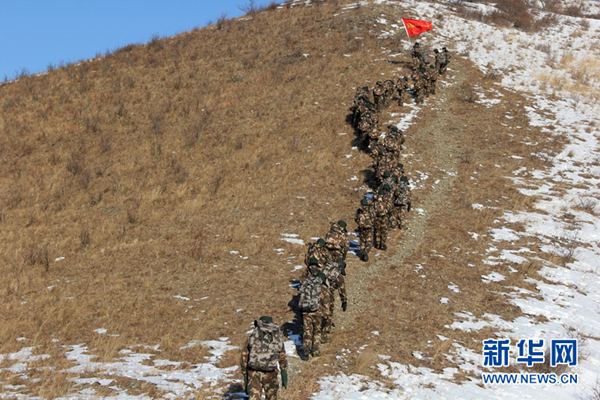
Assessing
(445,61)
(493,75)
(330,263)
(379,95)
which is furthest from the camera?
(493,75)

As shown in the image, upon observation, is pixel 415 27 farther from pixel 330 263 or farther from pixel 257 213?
pixel 330 263

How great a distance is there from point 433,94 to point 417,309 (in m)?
17.9

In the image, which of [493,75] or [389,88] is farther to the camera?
[493,75]

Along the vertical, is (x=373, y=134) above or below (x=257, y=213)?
above

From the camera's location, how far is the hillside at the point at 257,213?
8820 mm

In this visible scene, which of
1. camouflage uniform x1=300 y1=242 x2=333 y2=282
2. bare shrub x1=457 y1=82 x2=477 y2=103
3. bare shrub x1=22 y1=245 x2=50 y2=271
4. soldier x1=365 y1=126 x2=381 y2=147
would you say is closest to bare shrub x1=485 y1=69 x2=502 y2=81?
bare shrub x1=457 y1=82 x2=477 y2=103

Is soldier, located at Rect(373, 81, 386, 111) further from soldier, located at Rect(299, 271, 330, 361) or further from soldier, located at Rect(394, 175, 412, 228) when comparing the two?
soldier, located at Rect(299, 271, 330, 361)

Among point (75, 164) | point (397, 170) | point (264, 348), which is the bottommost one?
→ point (264, 348)

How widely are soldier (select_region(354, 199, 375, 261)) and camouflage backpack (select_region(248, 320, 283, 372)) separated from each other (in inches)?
271

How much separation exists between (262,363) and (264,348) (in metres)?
0.21

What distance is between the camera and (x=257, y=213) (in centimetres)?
1627

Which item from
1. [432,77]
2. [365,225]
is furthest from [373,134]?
[432,77]

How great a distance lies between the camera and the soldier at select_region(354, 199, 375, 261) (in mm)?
13070

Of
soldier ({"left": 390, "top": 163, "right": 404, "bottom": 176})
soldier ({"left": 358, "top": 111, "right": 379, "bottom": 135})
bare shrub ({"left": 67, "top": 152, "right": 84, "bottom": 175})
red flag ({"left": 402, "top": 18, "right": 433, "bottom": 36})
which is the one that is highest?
red flag ({"left": 402, "top": 18, "right": 433, "bottom": 36})
